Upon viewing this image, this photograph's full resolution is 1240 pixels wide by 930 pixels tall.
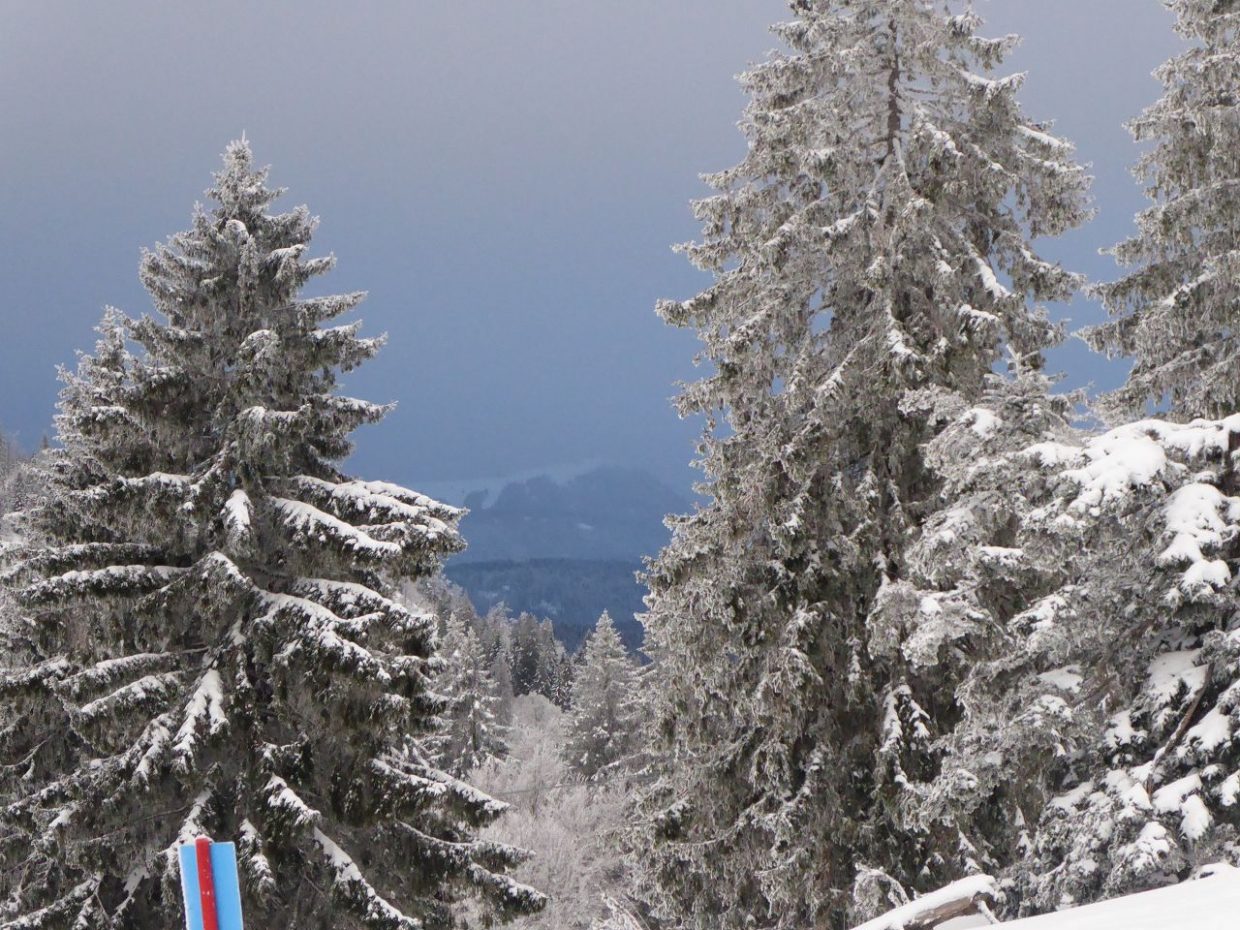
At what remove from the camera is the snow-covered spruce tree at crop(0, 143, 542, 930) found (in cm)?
1040

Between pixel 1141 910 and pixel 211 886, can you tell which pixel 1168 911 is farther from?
pixel 211 886

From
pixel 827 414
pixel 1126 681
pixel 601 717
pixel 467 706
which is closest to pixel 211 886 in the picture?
pixel 1126 681

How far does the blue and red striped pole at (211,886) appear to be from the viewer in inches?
174

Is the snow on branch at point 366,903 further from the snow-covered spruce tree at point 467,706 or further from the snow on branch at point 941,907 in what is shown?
the snow-covered spruce tree at point 467,706

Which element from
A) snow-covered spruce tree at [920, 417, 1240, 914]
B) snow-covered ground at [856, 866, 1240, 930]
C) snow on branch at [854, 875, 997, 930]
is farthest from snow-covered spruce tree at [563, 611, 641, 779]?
snow-covered ground at [856, 866, 1240, 930]

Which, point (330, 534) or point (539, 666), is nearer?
point (330, 534)

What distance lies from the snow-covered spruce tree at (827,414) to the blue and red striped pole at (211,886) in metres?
7.12

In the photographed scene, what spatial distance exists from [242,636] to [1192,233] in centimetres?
1051

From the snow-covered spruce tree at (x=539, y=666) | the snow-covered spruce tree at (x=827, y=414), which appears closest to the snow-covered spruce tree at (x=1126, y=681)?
the snow-covered spruce tree at (x=827, y=414)

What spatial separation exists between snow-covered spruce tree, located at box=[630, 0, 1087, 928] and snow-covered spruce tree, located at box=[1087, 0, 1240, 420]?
104 cm

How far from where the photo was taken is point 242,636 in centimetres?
1083

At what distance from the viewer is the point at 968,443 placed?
7.94 m

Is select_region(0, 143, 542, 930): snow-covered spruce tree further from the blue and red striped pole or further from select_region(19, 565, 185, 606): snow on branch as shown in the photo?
the blue and red striped pole

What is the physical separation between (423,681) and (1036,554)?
6456 millimetres
